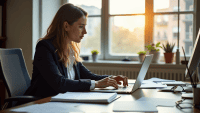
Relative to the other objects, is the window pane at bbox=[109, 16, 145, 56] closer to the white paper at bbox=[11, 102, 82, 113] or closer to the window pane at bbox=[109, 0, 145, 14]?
the window pane at bbox=[109, 0, 145, 14]

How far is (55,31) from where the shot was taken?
1.67 meters

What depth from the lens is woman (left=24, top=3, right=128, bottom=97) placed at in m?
1.38

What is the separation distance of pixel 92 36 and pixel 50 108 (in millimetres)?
2597

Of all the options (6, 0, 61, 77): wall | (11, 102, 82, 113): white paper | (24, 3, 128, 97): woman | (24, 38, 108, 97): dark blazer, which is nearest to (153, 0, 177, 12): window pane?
(6, 0, 61, 77): wall

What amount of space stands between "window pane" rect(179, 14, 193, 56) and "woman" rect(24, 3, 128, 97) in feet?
5.89

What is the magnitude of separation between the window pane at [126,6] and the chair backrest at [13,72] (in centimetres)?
195

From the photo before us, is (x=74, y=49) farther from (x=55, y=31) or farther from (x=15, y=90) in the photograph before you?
(x=15, y=90)

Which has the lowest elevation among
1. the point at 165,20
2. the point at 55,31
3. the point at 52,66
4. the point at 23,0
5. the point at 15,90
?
the point at 15,90

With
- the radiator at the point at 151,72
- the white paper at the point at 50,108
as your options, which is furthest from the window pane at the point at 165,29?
the white paper at the point at 50,108

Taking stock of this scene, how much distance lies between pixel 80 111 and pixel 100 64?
2.16 meters

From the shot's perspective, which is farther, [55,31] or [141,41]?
[141,41]

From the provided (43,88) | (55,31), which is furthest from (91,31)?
(43,88)

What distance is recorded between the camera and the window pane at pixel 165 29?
3.09 metres

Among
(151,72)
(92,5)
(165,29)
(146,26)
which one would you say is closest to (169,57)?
(151,72)
